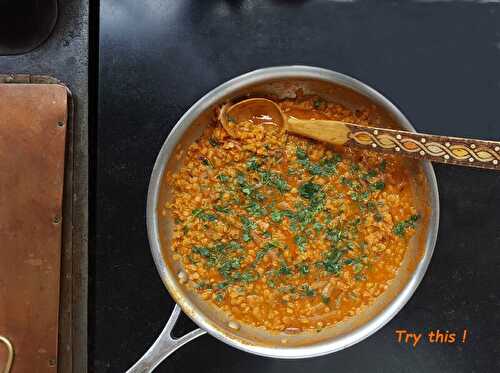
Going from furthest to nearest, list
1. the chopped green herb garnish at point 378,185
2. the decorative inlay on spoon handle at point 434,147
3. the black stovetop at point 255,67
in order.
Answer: the black stovetop at point 255,67 → the chopped green herb garnish at point 378,185 → the decorative inlay on spoon handle at point 434,147

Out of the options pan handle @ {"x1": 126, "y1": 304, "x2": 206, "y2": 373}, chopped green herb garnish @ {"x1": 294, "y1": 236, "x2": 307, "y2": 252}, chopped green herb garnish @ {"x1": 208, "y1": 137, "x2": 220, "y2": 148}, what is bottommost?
pan handle @ {"x1": 126, "y1": 304, "x2": 206, "y2": 373}

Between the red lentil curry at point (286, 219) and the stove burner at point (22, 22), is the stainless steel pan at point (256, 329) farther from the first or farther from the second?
the stove burner at point (22, 22)

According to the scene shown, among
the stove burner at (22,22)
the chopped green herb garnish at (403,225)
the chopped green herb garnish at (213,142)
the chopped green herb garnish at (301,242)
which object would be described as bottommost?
the chopped green herb garnish at (301,242)

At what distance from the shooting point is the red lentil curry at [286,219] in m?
1.86

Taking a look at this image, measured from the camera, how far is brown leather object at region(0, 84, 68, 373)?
1958 mm

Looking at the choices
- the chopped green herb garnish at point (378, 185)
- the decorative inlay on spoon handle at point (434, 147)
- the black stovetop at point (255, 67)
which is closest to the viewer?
the decorative inlay on spoon handle at point (434, 147)

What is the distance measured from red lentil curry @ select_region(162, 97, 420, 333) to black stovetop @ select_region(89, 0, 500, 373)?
18cm

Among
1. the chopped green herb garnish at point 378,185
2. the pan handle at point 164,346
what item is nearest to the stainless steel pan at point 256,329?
the pan handle at point 164,346

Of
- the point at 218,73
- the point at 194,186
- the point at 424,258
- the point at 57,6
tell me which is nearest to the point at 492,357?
the point at 424,258

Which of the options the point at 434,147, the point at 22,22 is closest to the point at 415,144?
the point at 434,147

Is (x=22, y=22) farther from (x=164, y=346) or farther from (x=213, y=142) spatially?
(x=164, y=346)

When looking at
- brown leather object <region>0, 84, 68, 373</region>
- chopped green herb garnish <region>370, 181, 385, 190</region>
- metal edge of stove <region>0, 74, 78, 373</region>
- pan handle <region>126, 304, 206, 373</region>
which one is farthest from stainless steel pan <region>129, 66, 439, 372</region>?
brown leather object <region>0, 84, 68, 373</region>

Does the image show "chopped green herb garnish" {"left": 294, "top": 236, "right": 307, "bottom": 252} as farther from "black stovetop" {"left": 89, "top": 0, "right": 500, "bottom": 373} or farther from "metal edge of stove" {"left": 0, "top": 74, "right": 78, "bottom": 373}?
"metal edge of stove" {"left": 0, "top": 74, "right": 78, "bottom": 373}

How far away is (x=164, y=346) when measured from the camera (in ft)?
6.42
